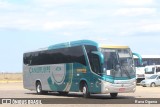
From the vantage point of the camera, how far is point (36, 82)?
Result: 33344mm

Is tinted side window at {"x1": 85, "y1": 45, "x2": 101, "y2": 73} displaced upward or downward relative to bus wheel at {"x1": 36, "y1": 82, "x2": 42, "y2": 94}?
upward

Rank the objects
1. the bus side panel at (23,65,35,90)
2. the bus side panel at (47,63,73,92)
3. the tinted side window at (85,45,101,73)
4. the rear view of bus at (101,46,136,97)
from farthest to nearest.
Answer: the bus side panel at (23,65,35,90) < the bus side panel at (47,63,73,92) < the tinted side window at (85,45,101,73) < the rear view of bus at (101,46,136,97)

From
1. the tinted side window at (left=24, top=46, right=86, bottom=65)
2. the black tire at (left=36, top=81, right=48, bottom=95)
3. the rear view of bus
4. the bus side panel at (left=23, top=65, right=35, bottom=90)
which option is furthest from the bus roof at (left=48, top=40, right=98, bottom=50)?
the bus side panel at (left=23, top=65, right=35, bottom=90)

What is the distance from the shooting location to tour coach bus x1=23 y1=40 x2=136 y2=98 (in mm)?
25500

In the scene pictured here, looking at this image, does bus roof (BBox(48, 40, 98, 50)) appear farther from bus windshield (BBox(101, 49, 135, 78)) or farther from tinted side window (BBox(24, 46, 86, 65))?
bus windshield (BBox(101, 49, 135, 78))

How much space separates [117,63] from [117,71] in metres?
0.45

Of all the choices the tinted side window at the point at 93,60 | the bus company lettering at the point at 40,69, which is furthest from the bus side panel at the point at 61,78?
the tinted side window at the point at 93,60

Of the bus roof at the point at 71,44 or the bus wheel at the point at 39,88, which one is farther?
the bus wheel at the point at 39,88

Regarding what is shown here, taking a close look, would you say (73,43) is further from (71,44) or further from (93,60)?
(93,60)

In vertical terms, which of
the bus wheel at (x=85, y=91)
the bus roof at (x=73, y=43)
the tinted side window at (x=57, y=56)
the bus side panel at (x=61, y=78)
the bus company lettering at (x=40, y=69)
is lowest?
the bus wheel at (x=85, y=91)

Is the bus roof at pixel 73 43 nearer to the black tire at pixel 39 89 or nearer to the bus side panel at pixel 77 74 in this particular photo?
the bus side panel at pixel 77 74

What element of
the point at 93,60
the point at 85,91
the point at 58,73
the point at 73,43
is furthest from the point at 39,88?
the point at 93,60

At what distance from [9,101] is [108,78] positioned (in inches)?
233

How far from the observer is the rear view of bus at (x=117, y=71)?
2545 centimetres
